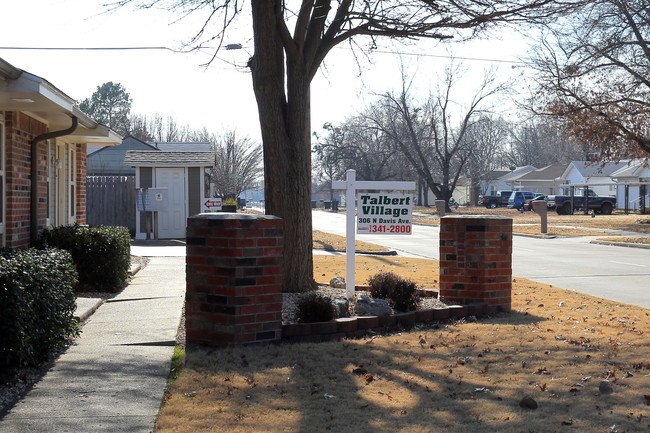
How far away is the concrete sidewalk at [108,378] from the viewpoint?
439cm

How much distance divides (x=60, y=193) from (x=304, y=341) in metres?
8.13

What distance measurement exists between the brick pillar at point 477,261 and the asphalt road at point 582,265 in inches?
105

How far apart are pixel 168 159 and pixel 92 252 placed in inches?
587

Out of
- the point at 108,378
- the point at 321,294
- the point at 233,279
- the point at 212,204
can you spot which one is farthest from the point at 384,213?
the point at 212,204

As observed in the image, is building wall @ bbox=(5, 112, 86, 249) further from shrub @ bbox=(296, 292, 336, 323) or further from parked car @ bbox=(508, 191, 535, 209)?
parked car @ bbox=(508, 191, 535, 209)

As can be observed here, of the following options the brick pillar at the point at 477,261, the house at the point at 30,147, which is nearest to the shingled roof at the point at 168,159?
the house at the point at 30,147

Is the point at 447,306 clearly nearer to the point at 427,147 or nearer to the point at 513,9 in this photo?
the point at 513,9

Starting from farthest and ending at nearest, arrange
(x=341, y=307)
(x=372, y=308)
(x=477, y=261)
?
(x=477, y=261) < (x=372, y=308) < (x=341, y=307)

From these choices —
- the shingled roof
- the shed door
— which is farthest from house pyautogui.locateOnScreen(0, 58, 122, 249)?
the shed door

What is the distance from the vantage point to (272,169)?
9273 millimetres

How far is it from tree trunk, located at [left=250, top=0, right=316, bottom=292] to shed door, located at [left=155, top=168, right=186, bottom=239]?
15.7 meters

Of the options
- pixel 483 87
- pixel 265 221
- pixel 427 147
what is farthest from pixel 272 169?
pixel 427 147

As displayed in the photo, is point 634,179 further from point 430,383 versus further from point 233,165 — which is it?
point 430,383

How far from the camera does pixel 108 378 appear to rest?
5398 millimetres
